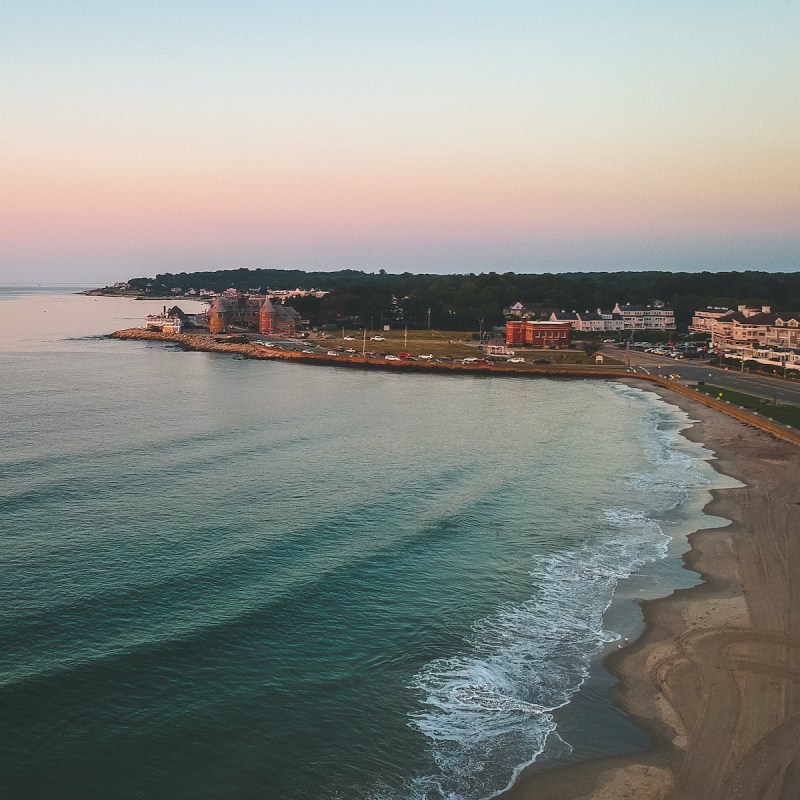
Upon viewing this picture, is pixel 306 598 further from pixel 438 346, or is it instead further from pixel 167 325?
pixel 167 325

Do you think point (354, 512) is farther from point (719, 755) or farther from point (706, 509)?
point (719, 755)

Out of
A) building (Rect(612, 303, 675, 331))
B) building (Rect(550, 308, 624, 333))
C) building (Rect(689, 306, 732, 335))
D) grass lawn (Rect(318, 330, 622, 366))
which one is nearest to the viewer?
grass lawn (Rect(318, 330, 622, 366))

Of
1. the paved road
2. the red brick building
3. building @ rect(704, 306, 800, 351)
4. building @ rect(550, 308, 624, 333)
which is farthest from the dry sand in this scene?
building @ rect(550, 308, 624, 333)

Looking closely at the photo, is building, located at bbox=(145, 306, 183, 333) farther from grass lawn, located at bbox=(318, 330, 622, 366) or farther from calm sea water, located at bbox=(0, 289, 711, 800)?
calm sea water, located at bbox=(0, 289, 711, 800)

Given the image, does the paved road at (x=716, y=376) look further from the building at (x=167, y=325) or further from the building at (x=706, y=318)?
the building at (x=167, y=325)

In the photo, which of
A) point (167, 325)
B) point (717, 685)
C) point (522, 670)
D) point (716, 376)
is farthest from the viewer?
point (167, 325)

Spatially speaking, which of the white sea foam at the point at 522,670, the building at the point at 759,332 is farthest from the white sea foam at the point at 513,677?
the building at the point at 759,332

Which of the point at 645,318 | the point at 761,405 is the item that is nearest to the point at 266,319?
the point at 645,318
